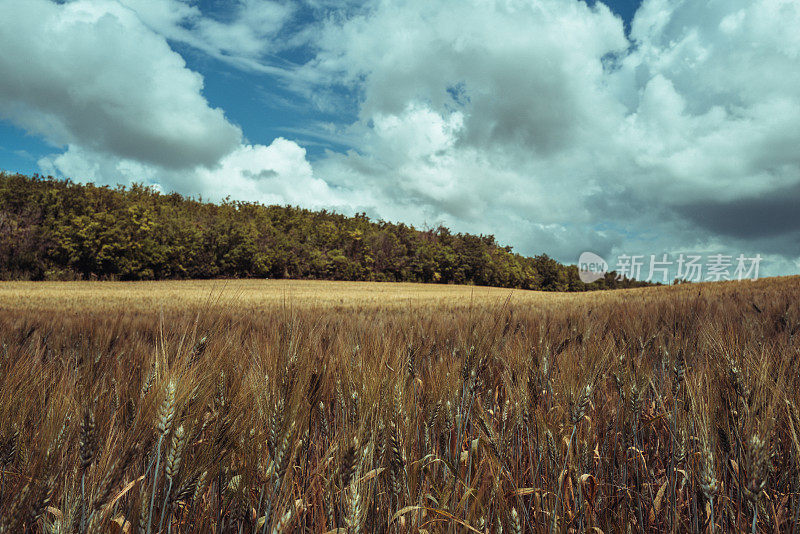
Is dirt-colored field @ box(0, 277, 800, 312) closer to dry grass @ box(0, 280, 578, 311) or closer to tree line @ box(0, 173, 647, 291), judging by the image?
dry grass @ box(0, 280, 578, 311)

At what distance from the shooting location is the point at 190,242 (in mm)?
36719

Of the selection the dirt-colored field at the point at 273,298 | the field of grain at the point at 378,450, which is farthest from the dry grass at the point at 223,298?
the field of grain at the point at 378,450

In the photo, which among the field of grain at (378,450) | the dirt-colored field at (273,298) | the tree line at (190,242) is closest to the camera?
the field of grain at (378,450)

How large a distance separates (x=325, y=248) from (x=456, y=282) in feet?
68.1

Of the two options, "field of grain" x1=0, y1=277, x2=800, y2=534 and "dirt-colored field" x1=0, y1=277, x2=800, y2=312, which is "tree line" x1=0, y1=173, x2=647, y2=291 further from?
"field of grain" x1=0, y1=277, x2=800, y2=534

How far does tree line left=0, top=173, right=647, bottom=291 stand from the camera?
31.4 meters

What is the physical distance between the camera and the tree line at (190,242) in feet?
103

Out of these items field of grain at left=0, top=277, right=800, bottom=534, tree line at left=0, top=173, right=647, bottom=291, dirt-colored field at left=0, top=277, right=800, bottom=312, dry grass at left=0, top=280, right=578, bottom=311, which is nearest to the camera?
field of grain at left=0, top=277, right=800, bottom=534

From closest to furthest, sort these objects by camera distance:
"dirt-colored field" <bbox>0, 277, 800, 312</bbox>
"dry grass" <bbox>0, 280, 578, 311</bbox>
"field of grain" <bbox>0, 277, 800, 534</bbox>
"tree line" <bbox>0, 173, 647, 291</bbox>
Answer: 1. "field of grain" <bbox>0, 277, 800, 534</bbox>
2. "dirt-colored field" <bbox>0, 277, 800, 312</bbox>
3. "dry grass" <bbox>0, 280, 578, 311</bbox>
4. "tree line" <bbox>0, 173, 647, 291</bbox>

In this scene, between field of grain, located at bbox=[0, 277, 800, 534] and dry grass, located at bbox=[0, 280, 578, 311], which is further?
dry grass, located at bbox=[0, 280, 578, 311]

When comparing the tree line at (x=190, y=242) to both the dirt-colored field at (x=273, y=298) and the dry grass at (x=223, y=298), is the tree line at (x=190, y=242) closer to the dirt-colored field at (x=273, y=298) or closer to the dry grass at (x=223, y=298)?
the dry grass at (x=223, y=298)

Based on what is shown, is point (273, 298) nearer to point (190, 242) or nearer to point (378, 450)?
point (378, 450)

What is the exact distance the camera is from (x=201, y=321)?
205 cm

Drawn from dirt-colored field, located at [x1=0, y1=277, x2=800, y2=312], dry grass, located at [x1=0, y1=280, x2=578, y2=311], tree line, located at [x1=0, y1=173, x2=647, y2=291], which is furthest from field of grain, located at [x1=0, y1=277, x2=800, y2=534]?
tree line, located at [x1=0, y1=173, x2=647, y2=291]
